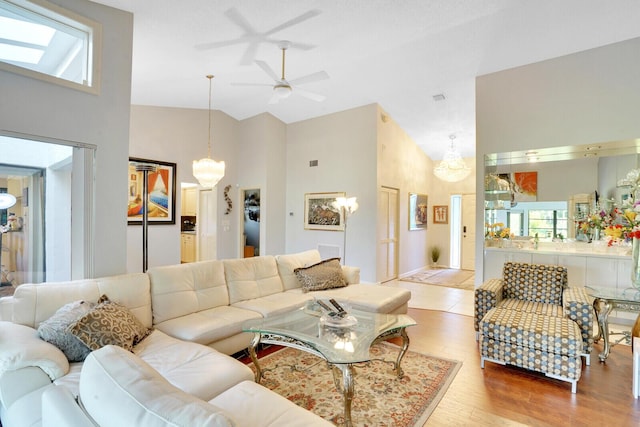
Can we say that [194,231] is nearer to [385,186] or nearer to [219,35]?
[385,186]

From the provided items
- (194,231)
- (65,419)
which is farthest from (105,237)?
(194,231)

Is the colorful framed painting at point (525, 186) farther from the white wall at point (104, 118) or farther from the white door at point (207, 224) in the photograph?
the white door at point (207, 224)

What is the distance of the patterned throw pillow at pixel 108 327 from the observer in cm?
200

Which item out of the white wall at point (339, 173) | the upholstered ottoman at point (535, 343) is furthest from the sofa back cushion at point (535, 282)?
the white wall at point (339, 173)

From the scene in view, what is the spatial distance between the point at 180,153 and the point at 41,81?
3.79 metres

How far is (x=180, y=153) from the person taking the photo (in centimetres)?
633

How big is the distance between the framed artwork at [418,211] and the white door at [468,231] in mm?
974

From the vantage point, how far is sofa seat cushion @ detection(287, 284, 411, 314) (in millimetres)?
3429

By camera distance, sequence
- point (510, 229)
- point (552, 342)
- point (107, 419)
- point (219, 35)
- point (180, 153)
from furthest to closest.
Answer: point (180, 153) → point (510, 229) → point (219, 35) → point (552, 342) → point (107, 419)

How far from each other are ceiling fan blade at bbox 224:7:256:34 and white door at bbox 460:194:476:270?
6.83 meters

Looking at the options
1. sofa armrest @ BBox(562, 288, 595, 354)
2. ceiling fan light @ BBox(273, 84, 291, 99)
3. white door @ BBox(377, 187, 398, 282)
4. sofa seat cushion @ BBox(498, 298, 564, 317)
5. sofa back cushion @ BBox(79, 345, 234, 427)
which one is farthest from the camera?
white door @ BBox(377, 187, 398, 282)

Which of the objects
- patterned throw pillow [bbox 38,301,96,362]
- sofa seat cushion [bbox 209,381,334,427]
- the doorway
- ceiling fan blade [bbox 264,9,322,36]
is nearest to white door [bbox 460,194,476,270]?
the doorway

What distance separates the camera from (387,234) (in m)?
6.63

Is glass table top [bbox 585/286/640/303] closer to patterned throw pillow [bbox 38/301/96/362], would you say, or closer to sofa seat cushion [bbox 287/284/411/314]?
sofa seat cushion [bbox 287/284/411/314]
